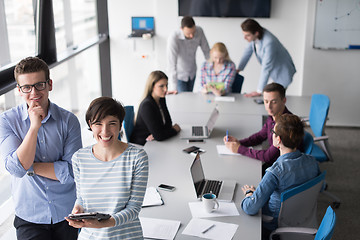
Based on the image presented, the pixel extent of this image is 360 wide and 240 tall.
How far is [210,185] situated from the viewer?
3.15 m

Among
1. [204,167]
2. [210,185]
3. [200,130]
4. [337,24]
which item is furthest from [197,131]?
[337,24]

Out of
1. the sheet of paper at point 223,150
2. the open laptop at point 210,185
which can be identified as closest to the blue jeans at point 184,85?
the sheet of paper at point 223,150

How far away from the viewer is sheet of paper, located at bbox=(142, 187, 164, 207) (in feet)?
9.33

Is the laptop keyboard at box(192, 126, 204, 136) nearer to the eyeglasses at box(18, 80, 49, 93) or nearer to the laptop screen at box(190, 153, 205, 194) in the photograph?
the laptop screen at box(190, 153, 205, 194)

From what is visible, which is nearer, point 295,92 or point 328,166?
point 328,166

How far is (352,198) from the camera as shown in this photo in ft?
15.1

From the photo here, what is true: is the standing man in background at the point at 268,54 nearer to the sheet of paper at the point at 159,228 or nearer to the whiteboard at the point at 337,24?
the whiteboard at the point at 337,24

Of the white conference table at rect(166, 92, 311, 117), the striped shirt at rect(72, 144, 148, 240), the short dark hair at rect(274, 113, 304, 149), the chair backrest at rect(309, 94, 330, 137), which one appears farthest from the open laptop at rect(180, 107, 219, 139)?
the striped shirt at rect(72, 144, 148, 240)

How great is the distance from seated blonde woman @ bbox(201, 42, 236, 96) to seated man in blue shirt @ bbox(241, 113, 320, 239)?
2597mm

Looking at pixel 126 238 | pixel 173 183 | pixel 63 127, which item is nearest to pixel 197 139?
pixel 173 183

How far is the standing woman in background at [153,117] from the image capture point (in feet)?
13.3

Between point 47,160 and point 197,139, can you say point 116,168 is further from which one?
point 197,139

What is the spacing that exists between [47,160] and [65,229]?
16.9 inches

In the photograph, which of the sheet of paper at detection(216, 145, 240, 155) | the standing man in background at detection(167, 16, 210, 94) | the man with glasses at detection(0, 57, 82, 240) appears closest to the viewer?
the man with glasses at detection(0, 57, 82, 240)
